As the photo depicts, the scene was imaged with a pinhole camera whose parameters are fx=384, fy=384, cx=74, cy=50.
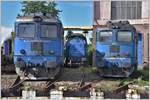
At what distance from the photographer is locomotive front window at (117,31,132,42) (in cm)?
1314

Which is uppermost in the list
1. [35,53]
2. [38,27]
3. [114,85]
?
[38,27]

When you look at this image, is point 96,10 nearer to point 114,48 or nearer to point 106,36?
point 106,36

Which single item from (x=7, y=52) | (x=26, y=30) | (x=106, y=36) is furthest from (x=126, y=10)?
(x=26, y=30)

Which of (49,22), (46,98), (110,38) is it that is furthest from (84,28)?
(46,98)

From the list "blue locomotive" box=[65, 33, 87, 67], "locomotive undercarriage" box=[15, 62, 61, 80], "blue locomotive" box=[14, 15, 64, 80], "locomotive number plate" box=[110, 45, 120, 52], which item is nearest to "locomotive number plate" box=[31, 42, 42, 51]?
"blue locomotive" box=[14, 15, 64, 80]

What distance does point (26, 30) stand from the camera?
1198 centimetres

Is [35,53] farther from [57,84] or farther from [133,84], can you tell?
[133,84]

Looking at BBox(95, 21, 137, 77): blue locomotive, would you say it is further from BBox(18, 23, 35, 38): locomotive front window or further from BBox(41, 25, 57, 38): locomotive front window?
BBox(18, 23, 35, 38): locomotive front window

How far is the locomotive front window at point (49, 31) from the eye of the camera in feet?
39.3

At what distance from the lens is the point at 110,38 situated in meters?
13.3

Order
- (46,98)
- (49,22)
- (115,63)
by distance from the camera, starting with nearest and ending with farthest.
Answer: (46,98) < (49,22) < (115,63)

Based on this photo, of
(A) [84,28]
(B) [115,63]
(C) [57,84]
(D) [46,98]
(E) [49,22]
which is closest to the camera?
(D) [46,98]

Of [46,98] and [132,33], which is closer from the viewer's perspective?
[46,98]

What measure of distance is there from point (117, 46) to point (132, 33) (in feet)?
2.24
